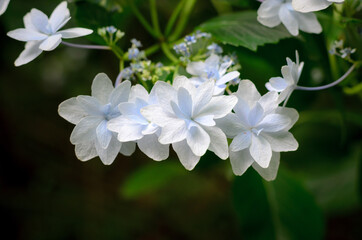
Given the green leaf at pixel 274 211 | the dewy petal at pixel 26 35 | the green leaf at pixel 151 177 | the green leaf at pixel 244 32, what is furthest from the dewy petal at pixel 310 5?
the green leaf at pixel 151 177

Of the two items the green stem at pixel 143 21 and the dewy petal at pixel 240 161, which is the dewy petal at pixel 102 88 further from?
the green stem at pixel 143 21

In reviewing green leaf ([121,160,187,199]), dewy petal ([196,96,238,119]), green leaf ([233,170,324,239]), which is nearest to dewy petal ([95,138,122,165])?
dewy petal ([196,96,238,119])

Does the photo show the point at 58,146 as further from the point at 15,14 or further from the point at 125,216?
the point at 15,14

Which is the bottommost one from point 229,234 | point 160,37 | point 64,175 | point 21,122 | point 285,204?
point 229,234

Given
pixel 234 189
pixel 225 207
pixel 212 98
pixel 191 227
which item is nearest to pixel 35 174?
pixel 191 227

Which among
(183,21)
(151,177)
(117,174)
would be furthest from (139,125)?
(117,174)

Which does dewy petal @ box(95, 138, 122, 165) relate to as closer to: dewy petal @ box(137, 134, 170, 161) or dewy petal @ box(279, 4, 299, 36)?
dewy petal @ box(137, 134, 170, 161)

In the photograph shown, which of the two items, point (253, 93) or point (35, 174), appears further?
point (35, 174)
